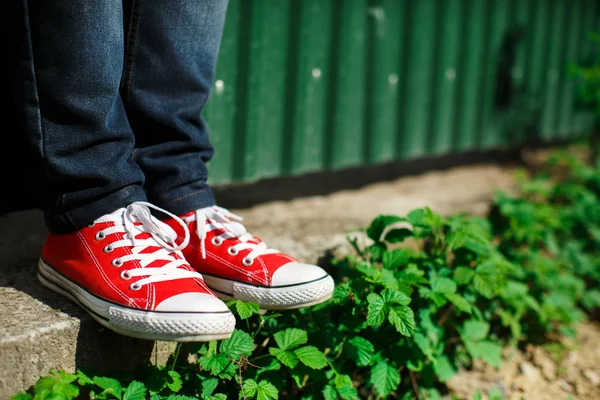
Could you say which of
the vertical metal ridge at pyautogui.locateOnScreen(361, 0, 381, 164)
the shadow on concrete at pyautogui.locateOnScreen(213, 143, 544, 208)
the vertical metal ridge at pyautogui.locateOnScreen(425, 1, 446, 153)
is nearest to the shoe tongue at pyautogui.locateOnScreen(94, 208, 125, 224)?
the shadow on concrete at pyautogui.locateOnScreen(213, 143, 544, 208)

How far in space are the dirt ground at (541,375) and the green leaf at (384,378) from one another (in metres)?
0.47

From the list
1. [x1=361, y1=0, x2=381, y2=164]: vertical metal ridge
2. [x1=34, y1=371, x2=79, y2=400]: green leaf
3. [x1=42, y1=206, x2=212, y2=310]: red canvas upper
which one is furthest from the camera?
[x1=361, y1=0, x2=381, y2=164]: vertical metal ridge

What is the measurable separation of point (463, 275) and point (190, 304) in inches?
35.6

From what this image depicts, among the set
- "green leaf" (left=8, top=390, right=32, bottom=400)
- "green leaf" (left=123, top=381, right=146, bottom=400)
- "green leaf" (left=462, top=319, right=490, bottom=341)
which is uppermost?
"green leaf" (left=8, top=390, right=32, bottom=400)

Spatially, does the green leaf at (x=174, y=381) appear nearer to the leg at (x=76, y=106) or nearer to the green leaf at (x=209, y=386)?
the green leaf at (x=209, y=386)

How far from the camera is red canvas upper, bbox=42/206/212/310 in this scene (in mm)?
1284

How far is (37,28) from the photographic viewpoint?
4.14 ft

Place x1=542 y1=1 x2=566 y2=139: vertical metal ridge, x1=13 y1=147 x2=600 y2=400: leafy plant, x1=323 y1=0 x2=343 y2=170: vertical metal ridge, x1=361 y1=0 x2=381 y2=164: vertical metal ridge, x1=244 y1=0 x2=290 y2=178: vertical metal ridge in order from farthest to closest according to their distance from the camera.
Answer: x1=542 y1=1 x2=566 y2=139: vertical metal ridge
x1=361 y1=0 x2=381 y2=164: vertical metal ridge
x1=323 y1=0 x2=343 y2=170: vertical metal ridge
x1=244 y1=0 x2=290 y2=178: vertical metal ridge
x1=13 y1=147 x2=600 y2=400: leafy plant

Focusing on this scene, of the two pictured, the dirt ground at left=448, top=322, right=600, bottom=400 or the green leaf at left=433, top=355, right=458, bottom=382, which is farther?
the dirt ground at left=448, top=322, right=600, bottom=400

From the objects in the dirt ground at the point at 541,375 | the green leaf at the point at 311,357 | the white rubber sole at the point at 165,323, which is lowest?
the dirt ground at the point at 541,375

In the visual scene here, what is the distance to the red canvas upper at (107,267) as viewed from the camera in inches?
50.6

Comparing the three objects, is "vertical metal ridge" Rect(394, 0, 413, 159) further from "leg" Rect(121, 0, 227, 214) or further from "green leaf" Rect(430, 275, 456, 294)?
"leg" Rect(121, 0, 227, 214)

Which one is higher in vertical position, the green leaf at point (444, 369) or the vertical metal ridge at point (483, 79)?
the vertical metal ridge at point (483, 79)

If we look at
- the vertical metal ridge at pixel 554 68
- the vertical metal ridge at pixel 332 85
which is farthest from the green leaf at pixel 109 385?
the vertical metal ridge at pixel 554 68
